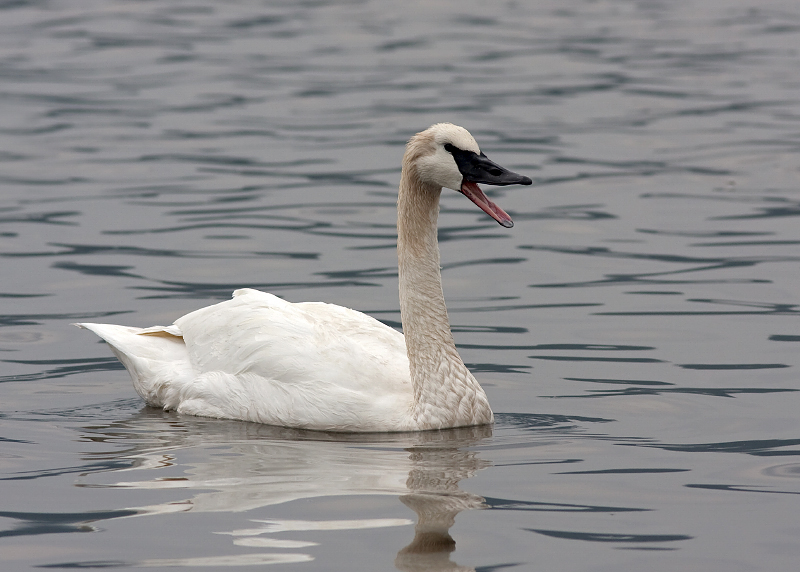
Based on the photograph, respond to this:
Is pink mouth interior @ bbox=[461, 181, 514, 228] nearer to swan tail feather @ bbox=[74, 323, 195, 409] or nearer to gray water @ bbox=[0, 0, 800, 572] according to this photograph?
gray water @ bbox=[0, 0, 800, 572]

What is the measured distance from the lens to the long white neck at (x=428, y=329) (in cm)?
826

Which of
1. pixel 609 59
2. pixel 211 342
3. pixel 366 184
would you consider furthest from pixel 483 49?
pixel 211 342

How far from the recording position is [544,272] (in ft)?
42.0

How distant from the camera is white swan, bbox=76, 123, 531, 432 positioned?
27.0 ft

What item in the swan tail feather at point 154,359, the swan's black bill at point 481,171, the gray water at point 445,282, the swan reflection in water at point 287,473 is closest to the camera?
the swan reflection in water at point 287,473

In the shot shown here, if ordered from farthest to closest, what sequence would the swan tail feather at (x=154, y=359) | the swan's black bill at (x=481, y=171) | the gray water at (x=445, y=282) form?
the swan tail feather at (x=154, y=359)
the swan's black bill at (x=481, y=171)
the gray water at (x=445, y=282)

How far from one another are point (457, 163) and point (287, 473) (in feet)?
7.25

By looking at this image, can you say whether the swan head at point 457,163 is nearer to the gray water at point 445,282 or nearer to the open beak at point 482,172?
the open beak at point 482,172

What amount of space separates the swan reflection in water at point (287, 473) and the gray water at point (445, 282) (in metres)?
0.03

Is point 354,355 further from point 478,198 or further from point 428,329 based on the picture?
point 478,198

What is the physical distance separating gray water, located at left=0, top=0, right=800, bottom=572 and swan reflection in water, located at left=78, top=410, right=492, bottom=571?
0.03 metres

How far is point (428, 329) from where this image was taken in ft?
28.0

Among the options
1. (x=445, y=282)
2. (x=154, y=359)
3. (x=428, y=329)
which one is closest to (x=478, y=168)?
(x=428, y=329)

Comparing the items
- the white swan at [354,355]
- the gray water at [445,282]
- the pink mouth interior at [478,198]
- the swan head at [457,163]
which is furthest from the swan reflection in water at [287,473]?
the swan head at [457,163]
